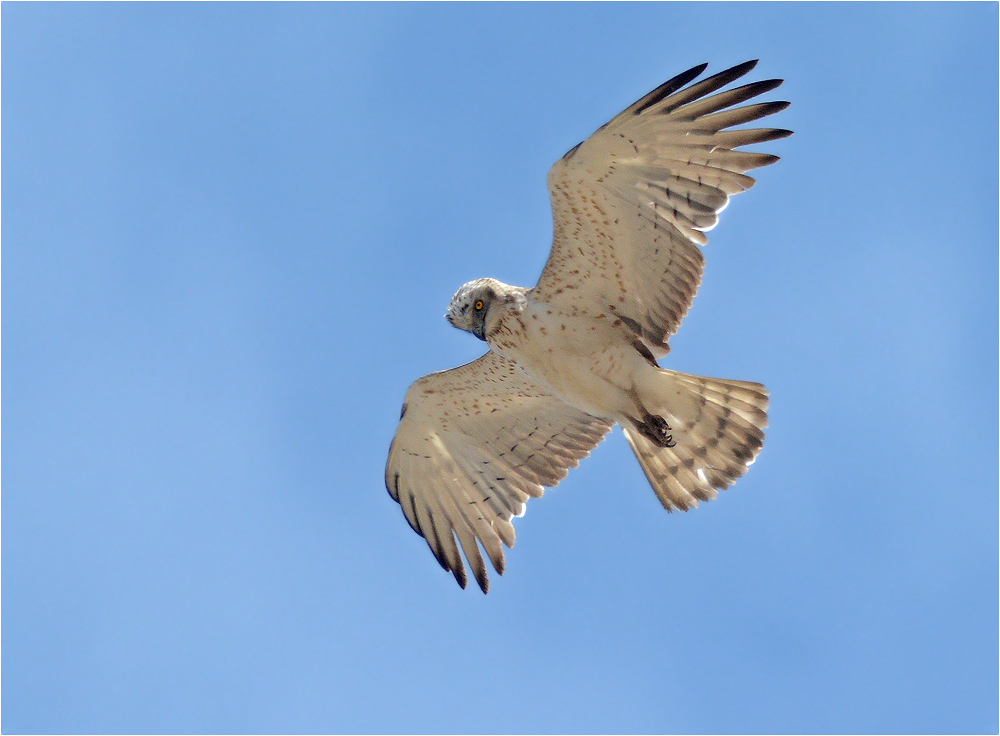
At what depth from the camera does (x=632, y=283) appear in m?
9.45

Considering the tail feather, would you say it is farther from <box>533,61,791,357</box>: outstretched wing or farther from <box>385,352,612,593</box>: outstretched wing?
<box>385,352,612,593</box>: outstretched wing

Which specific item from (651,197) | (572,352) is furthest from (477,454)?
(651,197)

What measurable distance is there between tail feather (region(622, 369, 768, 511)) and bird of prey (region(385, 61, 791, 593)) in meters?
0.01

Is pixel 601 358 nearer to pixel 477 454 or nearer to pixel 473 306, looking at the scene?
pixel 473 306

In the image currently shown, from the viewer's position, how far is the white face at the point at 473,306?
9.41 meters

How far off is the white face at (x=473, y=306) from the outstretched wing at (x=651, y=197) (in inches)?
19.8

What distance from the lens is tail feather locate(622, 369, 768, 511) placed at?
9430mm

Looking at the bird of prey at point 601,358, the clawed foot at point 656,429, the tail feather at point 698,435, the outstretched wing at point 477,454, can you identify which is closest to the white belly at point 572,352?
the bird of prey at point 601,358

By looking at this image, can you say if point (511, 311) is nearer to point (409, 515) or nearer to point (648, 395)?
point (648, 395)

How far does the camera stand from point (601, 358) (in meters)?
9.50

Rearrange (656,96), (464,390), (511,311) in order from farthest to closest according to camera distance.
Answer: (464,390)
(511,311)
(656,96)

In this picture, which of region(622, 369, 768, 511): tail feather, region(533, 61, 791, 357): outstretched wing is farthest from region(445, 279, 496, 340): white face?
region(622, 369, 768, 511): tail feather

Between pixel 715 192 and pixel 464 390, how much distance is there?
2.91m

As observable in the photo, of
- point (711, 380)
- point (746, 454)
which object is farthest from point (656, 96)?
point (746, 454)
